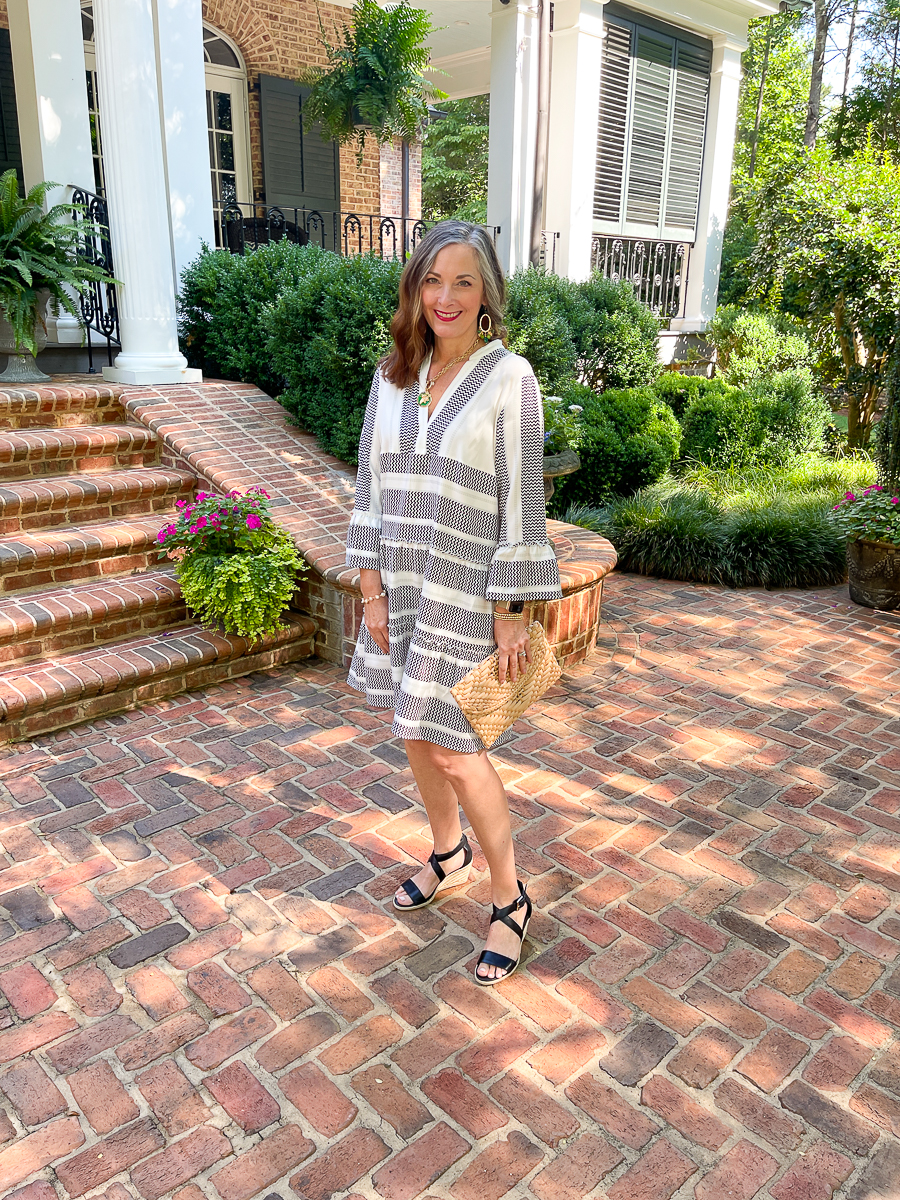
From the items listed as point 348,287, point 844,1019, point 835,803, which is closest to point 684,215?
point 348,287

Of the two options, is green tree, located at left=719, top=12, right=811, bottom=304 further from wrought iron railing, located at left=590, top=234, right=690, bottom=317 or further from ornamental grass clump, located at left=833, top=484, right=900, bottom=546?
ornamental grass clump, located at left=833, top=484, right=900, bottom=546

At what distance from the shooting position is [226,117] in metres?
10.4

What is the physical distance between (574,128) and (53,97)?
501cm

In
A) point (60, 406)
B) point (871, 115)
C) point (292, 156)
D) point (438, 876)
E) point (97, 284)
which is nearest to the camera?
point (438, 876)

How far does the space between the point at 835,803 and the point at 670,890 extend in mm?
929

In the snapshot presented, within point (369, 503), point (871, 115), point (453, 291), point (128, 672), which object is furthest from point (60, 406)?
point (871, 115)

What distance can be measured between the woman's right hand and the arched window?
354 inches

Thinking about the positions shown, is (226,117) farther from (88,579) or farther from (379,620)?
(379,620)

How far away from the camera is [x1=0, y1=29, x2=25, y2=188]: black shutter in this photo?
832 cm

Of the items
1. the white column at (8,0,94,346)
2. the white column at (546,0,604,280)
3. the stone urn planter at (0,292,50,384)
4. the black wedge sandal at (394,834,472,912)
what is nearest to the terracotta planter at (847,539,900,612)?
the black wedge sandal at (394,834,472,912)

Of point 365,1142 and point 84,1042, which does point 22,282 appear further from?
point 365,1142

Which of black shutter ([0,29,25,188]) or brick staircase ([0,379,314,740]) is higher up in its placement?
black shutter ([0,29,25,188])

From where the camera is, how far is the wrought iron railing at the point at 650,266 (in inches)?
398

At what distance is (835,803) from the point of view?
10.8 ft
